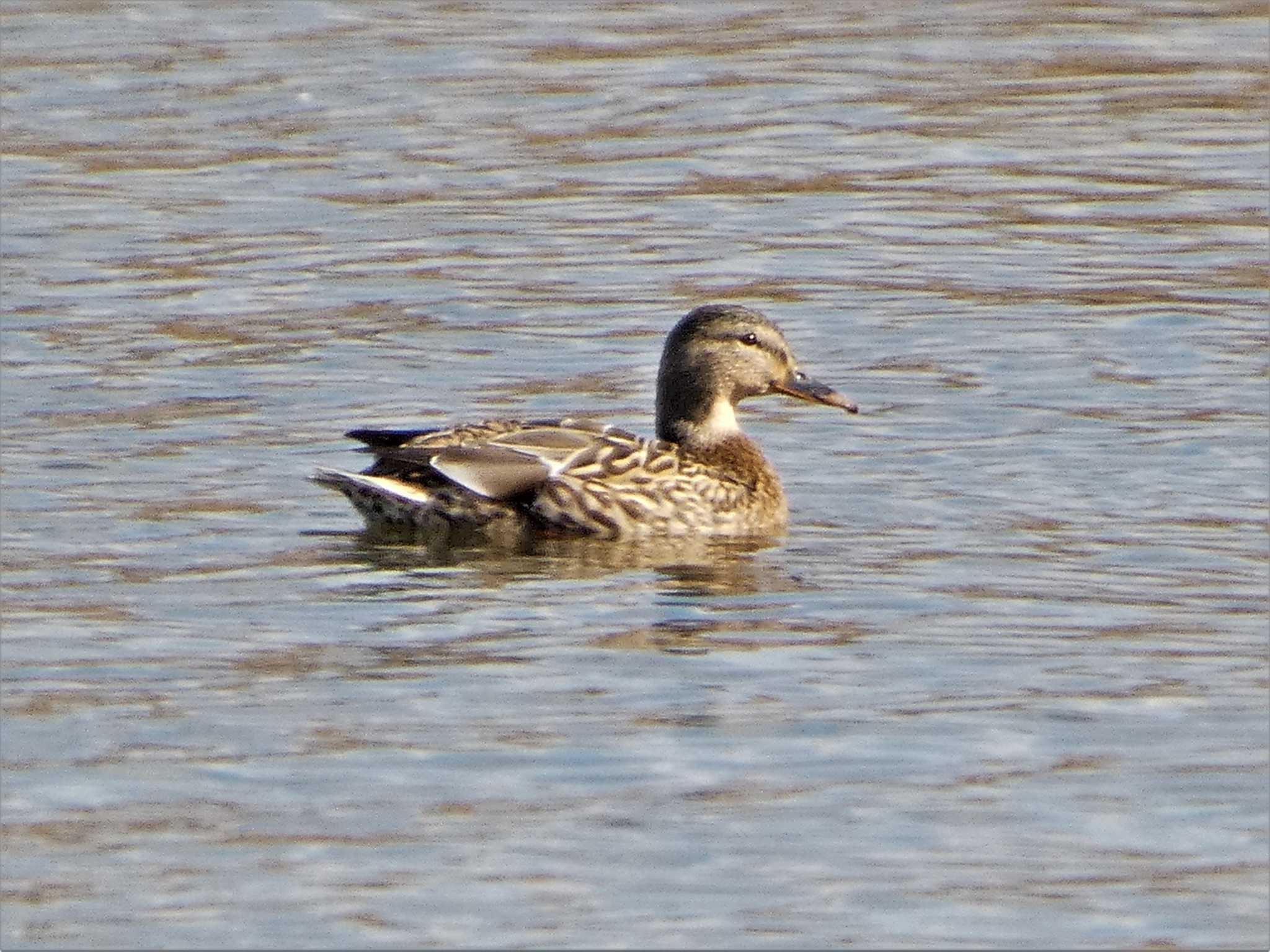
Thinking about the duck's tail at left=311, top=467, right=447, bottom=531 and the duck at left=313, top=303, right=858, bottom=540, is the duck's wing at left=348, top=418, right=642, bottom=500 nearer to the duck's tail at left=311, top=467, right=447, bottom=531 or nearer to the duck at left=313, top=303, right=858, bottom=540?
the duck at left=313, top=303, right=858, bottom=540

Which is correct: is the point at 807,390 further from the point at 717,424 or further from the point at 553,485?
the point at 553,485

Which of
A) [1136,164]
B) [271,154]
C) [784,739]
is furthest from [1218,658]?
[271,154]

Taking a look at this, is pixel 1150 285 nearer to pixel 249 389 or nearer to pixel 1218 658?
pixel 249 389

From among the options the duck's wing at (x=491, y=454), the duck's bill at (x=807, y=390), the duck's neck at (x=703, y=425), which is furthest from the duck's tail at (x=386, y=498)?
the duck's bill at (x=807, y=390)

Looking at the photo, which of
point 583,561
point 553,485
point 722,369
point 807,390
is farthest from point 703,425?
point 583,561

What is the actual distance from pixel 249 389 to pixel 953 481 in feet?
12.4

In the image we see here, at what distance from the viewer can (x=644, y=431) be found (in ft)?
46.1

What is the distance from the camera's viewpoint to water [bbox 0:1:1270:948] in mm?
7715

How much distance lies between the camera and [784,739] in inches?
343

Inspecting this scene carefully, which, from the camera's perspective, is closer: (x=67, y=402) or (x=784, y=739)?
(x=784, y=739)

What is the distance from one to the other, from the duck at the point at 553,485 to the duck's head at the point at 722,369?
390 mm

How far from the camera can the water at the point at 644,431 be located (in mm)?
7715

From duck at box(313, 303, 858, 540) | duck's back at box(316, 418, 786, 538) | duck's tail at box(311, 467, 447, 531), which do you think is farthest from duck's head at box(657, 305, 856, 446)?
duck's tail at box(311, 467, 447, 531)

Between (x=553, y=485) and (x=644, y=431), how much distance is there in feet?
7.15
